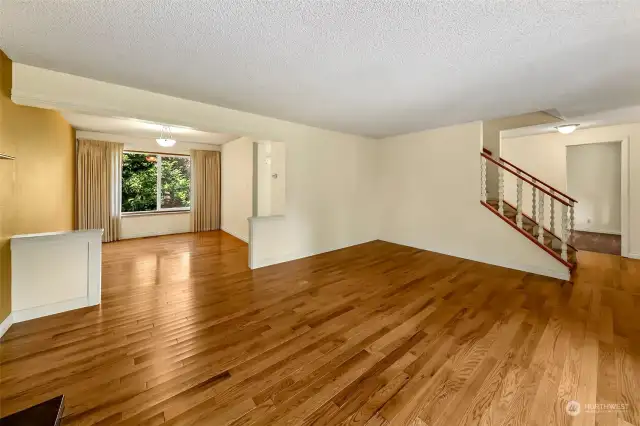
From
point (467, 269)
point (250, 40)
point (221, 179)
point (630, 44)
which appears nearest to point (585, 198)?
point (467, 269)

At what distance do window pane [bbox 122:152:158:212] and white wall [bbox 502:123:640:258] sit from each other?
908 centimetres

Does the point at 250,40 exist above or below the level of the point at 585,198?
above

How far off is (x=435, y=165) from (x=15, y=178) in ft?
19.5

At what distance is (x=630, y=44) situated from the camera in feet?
6.53

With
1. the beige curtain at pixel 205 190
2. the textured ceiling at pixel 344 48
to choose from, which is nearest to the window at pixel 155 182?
the beige curtain at pixel 205 190

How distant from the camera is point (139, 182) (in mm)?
6723

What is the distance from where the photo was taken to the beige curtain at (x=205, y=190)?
7066mm

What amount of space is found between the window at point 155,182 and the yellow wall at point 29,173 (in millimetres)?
1589

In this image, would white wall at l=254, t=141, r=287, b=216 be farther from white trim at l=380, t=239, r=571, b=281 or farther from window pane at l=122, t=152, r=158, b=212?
window pane at l=122, t=152, r=158, b=212

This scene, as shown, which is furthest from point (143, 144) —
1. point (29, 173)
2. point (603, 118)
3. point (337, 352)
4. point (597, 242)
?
point (597, 242)

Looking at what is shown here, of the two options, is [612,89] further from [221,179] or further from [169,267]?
[221,179]

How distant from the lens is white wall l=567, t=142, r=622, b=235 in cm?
679

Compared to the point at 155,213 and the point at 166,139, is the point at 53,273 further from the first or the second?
the point at 155,213

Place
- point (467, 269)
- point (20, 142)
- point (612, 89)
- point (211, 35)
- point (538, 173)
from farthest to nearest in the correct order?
point (538, 173), point (467, 269), point (612, 89), point (20, 142), point (211, 35)
